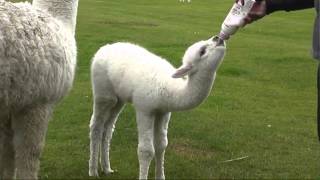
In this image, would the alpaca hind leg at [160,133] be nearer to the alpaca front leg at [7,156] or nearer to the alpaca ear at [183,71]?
the alpaca ear at [183,71]

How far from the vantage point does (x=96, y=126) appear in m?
6.00

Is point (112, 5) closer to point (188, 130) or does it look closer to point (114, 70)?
point (188, 130)

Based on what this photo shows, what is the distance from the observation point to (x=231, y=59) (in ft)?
48.7

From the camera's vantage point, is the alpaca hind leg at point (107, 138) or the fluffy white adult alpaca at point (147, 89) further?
the alpaca hind leg at point (107, 138)

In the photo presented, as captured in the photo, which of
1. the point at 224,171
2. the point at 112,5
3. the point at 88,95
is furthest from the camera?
the point at 112,5

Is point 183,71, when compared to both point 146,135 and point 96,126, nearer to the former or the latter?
point 146,135

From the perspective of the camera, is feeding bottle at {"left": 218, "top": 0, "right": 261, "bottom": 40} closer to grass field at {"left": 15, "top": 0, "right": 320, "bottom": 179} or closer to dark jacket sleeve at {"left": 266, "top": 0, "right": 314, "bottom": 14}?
dark jacket sleeve at {"left": 266, "top": 0, "right": 314, "bottom": 14}

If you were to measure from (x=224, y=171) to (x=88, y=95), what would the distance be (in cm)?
427

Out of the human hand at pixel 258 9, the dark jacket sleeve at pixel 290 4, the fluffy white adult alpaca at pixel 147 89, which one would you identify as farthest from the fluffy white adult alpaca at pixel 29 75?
the dark jacket sleeve at pixel 290 4

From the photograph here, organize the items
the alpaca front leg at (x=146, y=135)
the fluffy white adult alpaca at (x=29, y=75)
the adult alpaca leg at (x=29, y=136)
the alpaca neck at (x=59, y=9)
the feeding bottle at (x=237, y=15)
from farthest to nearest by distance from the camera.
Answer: the alpaca front leg at (x=146, y=135) → the alpaca neck at (x=59, y=9) → the feeding bottle at (x=237, y=15) → the adult alpaca leg at (x=29, y=136) → the fluffy white adult alpaca at (x=29, y=75)

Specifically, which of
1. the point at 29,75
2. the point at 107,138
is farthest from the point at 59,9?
the point at 107,138

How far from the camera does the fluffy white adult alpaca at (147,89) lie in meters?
4.90

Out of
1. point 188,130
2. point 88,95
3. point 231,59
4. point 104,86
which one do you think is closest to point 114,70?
point 104,86

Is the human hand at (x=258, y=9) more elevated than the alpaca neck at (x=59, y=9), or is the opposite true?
the human hand at (x=258, y=9)
